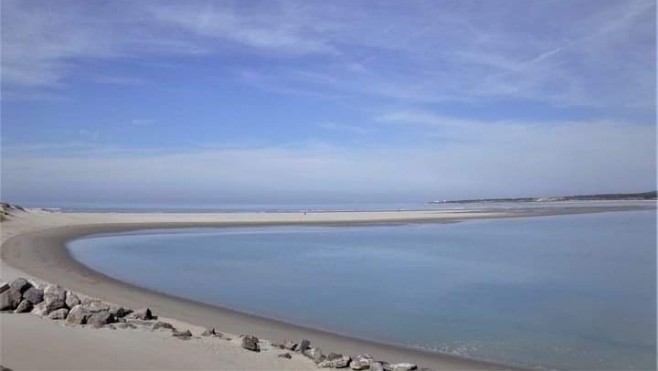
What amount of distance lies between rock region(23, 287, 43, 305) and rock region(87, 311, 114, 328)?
4.73ft

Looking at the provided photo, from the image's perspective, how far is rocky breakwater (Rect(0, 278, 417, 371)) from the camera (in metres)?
7.43

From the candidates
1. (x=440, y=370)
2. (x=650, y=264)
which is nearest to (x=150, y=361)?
(x=440, y=370)

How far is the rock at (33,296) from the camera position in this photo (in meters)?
9.46

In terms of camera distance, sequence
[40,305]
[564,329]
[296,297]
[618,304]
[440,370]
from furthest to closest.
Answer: [296,297] → [618,304] → [564,329] → [40,305] → [440,370]

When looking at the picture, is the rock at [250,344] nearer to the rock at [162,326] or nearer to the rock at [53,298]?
the rock at [162,326]

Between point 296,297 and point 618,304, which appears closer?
point 618,304

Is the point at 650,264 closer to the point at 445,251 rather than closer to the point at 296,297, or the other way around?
the point at 445,251

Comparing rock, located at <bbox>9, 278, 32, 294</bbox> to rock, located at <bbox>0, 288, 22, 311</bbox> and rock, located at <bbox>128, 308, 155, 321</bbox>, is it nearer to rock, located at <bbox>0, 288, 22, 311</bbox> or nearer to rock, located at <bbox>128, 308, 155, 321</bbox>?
rock, located at <bbox>0, 288, 22, 311</bbox>

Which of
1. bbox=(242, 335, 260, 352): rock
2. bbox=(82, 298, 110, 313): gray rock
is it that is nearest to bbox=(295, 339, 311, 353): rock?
bbox=(242, 335, 260, 352): rock

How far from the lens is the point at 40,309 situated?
9.20 meters

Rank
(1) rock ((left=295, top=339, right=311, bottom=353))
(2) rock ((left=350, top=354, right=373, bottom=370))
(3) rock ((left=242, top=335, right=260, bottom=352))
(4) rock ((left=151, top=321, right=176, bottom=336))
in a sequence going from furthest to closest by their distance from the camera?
1. (4) rock ((left=151, top=321, right=176, bottom=336))
2. (1) rock ((left=295, top=339, right=311, bottom=353))
3. (3) rock ((left=242, top=335, right=260, bottom=352))
4. (2) rock ((left=350, top=354, right=373, bottom=370))

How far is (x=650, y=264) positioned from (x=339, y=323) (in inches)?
502

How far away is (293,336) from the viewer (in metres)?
9.59

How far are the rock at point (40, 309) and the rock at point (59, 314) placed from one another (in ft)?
0.50
